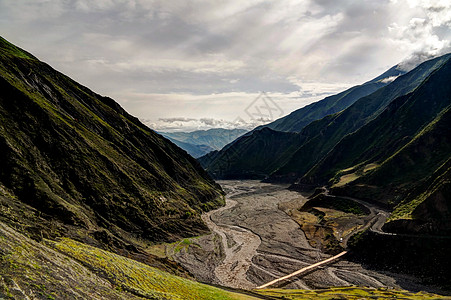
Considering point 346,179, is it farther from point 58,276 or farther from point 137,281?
point 58,276

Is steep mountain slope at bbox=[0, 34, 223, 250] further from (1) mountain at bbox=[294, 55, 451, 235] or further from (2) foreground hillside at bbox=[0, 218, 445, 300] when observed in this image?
(1) mountain at bbox=[294, 55, 451, 235]

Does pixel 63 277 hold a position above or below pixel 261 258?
above

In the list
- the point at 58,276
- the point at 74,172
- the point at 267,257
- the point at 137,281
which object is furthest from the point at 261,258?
the point at 58,276

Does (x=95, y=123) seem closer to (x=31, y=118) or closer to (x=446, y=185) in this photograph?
(x=31, y=118)

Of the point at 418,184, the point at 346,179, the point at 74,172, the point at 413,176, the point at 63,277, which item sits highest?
the point at 413,176

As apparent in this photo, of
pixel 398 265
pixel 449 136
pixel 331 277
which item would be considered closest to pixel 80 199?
pixel 331 277
